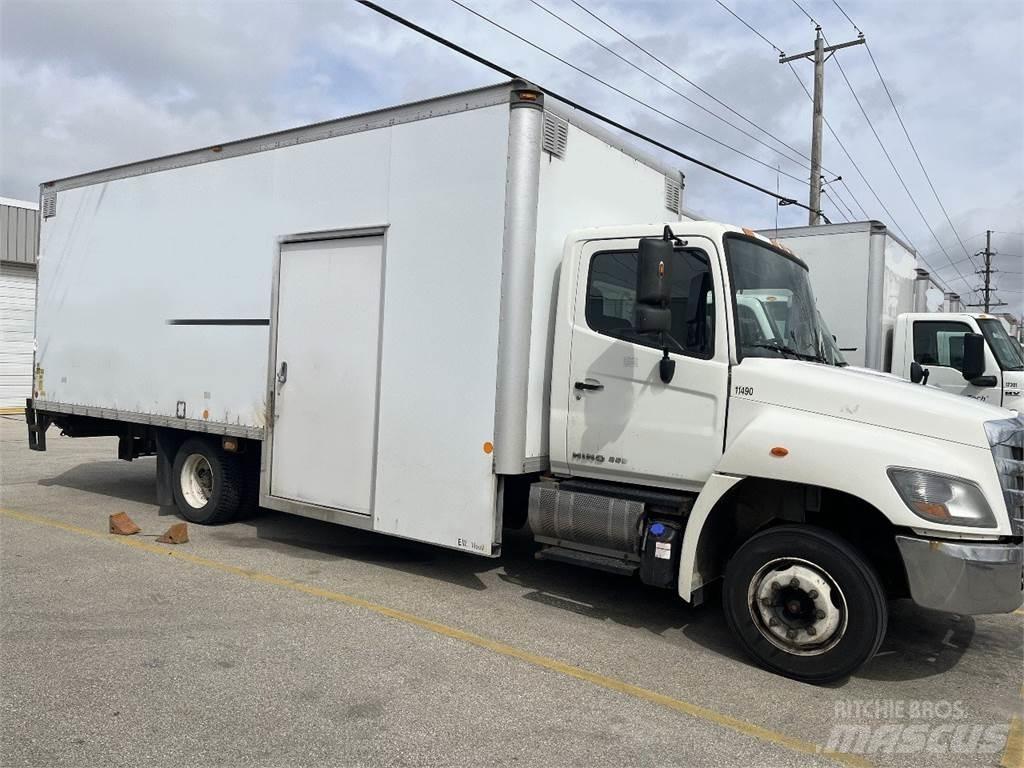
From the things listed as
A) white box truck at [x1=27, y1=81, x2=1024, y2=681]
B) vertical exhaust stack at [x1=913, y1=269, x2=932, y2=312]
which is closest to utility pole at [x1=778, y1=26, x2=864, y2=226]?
vertical exhaust stack at [x1=913, y1=269, x2=932, y2=312]

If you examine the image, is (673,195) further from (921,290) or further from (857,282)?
(921,290)

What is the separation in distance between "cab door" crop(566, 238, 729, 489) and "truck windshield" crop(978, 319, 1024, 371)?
6.29 meters

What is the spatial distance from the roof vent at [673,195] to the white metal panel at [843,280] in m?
3.20

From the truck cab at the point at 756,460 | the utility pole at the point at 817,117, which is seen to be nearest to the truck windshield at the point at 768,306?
the truck cab at the point at 756,460

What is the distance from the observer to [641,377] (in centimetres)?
538

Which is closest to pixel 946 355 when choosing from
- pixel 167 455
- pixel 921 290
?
pixel 921 290

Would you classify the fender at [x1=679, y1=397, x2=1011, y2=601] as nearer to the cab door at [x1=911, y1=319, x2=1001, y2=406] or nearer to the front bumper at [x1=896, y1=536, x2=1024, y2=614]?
the front bumper at [x1=896, y1=536, x2=1024, y2=614]

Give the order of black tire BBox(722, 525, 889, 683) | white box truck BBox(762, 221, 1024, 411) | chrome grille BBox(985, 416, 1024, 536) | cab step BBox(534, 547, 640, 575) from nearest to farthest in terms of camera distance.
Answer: chrome grille BBox(985, 416, 1024, 536), black tire BBox(722, 525, 889, 683), cab step BBox(534, 547, 640, 575), white box truck BBox(762, 221, 1024, 411)

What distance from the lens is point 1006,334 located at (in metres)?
10.2

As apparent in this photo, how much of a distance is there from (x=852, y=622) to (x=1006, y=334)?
24.2 ft

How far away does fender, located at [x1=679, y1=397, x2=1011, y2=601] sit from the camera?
4.30 m

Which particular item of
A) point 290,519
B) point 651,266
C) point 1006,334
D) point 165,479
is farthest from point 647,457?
point 1006,334
